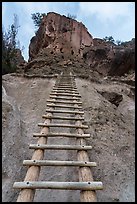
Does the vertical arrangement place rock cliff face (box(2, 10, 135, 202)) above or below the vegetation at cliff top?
below

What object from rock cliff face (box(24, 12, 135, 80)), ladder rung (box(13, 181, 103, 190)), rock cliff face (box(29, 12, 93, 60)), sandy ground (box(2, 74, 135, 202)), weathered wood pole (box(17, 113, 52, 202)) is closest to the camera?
weathered wood pole (box(17, 113, 52, 202))

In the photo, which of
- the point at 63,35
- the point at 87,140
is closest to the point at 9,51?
the point at 63,35

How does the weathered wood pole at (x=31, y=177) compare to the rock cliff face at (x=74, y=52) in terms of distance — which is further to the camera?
the rock cliff face at (x=74, y=52)

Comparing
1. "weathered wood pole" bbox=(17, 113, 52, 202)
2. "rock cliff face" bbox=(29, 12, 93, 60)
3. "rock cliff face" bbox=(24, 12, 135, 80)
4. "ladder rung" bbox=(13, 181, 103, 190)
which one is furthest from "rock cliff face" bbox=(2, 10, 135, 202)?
"rock cliff face" bbox=(29, 12, 93, 60)

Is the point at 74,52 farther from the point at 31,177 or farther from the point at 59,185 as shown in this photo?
the point at 59,185

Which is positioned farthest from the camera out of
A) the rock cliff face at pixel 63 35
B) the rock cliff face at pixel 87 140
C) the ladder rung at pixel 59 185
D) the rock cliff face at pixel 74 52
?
the rock cliff face at pixel 63 35

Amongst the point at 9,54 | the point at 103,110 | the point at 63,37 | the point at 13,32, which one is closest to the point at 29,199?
the point at 103,110

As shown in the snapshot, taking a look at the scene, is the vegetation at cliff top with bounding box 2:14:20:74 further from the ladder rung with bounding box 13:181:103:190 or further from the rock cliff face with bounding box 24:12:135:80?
the ladder rung with bounding box 13:181:103:190

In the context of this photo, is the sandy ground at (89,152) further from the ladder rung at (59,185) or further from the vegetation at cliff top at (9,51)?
the vegetation at cliff top at (9,51)

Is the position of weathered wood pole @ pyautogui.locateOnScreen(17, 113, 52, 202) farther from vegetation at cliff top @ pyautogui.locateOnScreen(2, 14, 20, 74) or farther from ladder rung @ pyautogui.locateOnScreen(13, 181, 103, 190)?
vegetation at cliff top @ pyautogui.locateOnScreen(2, 14, 20, 74)

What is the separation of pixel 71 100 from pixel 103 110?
3.22 feet

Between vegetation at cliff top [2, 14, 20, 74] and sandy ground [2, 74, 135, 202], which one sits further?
vegetation at cliff top [2, 14, 20, 74]

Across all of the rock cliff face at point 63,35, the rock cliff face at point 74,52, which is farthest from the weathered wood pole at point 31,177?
the rock cliff face at point 63,35

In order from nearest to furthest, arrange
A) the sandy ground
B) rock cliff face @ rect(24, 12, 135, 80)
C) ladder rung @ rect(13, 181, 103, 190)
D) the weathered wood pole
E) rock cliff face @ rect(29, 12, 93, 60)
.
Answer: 1. the weathered wood pole
2. ladder rung @ rect(13, 181, 103, 190)
3. the sandy ground
4. rock cliff face @ rect(24, 12, 135, 80)
5. rock cliff face @ rect(29, 12, 93, 60)
